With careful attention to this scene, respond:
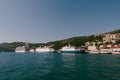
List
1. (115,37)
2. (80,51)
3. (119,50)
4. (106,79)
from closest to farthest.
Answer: (106,79) < (119,50) < (80,51) < (115,37)

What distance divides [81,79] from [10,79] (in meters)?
10.9

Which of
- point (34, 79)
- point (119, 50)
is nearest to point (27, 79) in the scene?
point (34, 79)

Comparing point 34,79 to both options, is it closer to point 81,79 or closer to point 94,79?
point 81,79

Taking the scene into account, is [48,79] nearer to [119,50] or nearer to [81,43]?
[119,50]

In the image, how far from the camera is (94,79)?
65.9ft

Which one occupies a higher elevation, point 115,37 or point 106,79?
point 115,37

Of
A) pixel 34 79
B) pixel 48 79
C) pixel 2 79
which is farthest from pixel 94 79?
pixel 2 79

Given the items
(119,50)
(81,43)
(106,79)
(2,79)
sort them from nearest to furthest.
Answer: (106,79), (2,79), (119,50), (81,43)

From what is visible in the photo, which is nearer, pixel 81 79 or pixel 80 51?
pixel 81 79

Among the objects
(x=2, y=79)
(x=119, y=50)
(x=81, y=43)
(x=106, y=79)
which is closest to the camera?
(x=106, y=79)

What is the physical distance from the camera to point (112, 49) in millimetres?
121000

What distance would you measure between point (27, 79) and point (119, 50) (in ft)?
358

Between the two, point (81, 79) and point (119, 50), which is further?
point (119, 50)

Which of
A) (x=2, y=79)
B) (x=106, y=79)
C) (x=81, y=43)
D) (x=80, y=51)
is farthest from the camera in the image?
(x=81, y=43)
